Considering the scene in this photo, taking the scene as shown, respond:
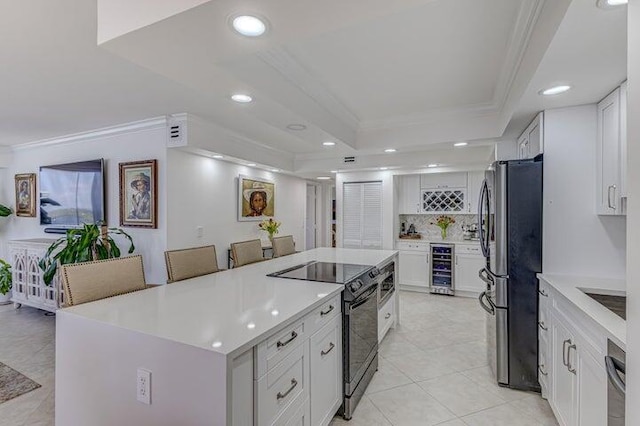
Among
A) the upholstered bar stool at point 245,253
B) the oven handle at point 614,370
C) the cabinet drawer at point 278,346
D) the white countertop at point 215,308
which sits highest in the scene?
the upholstered bar stool at point 245,253

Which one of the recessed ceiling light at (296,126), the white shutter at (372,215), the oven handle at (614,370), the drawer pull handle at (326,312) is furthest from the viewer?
the white shutter at (372,215)

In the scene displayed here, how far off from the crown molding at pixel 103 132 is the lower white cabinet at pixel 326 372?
9.64 ft

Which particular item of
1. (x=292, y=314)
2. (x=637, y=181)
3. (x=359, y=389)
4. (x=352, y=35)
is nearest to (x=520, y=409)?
(x=359, y=389)

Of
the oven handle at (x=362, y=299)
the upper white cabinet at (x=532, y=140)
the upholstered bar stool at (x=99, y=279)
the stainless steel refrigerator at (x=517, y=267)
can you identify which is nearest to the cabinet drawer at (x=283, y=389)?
the oven handle at (x=362, y=299)

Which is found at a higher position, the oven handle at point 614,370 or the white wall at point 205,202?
the white wall at point 205,202

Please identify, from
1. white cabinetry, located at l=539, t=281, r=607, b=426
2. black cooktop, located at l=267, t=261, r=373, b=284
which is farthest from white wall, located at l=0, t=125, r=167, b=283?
white cabinetry, located at l=539, t=281, r=607, b=426

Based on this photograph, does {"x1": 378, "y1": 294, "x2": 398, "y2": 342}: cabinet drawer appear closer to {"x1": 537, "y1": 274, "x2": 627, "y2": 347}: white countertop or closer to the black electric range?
the black electric range

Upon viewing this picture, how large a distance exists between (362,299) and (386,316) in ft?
3.71

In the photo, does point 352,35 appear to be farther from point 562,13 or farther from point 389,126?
point 389,126

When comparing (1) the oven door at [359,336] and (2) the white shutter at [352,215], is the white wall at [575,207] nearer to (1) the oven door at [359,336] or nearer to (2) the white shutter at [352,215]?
(1) the oven door at [359,336]

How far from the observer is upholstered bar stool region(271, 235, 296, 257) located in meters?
3.79

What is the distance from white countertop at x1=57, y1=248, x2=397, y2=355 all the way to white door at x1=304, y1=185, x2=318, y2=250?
5.40 m

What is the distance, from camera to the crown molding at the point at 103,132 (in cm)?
362

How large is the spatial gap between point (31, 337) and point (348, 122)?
427 cm
